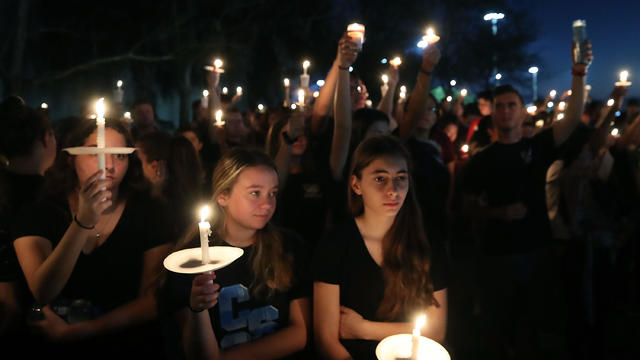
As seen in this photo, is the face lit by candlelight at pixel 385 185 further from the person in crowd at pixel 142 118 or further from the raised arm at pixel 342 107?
the person in crowd at pixel 142 118

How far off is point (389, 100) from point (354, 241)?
2.66 m

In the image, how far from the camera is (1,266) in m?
2.43

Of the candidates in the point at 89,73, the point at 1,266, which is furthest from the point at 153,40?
the point at 1,266

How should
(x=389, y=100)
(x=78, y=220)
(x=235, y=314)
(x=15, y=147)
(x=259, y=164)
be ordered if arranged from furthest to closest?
(x=389, y=100), (x=15, y=147), (x=259, y=164), (x=235, y=314), (x=78, y=220)

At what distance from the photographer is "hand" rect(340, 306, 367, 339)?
8.23ft

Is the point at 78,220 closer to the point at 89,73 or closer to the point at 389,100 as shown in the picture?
the point at 389,100

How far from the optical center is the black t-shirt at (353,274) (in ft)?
8.49

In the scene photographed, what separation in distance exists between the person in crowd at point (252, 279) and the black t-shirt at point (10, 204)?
87 cm

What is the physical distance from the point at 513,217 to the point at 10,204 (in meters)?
3.66

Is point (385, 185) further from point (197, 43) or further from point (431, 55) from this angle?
point (197, 43)

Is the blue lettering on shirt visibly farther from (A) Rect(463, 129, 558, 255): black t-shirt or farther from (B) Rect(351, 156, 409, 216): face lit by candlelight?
(A) Rect(463, 129, 558, 255): black t-shirt

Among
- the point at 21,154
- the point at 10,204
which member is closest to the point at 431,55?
the point at 21,154

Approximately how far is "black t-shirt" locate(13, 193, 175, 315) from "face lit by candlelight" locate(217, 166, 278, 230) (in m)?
0.48

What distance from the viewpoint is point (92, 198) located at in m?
1.95
